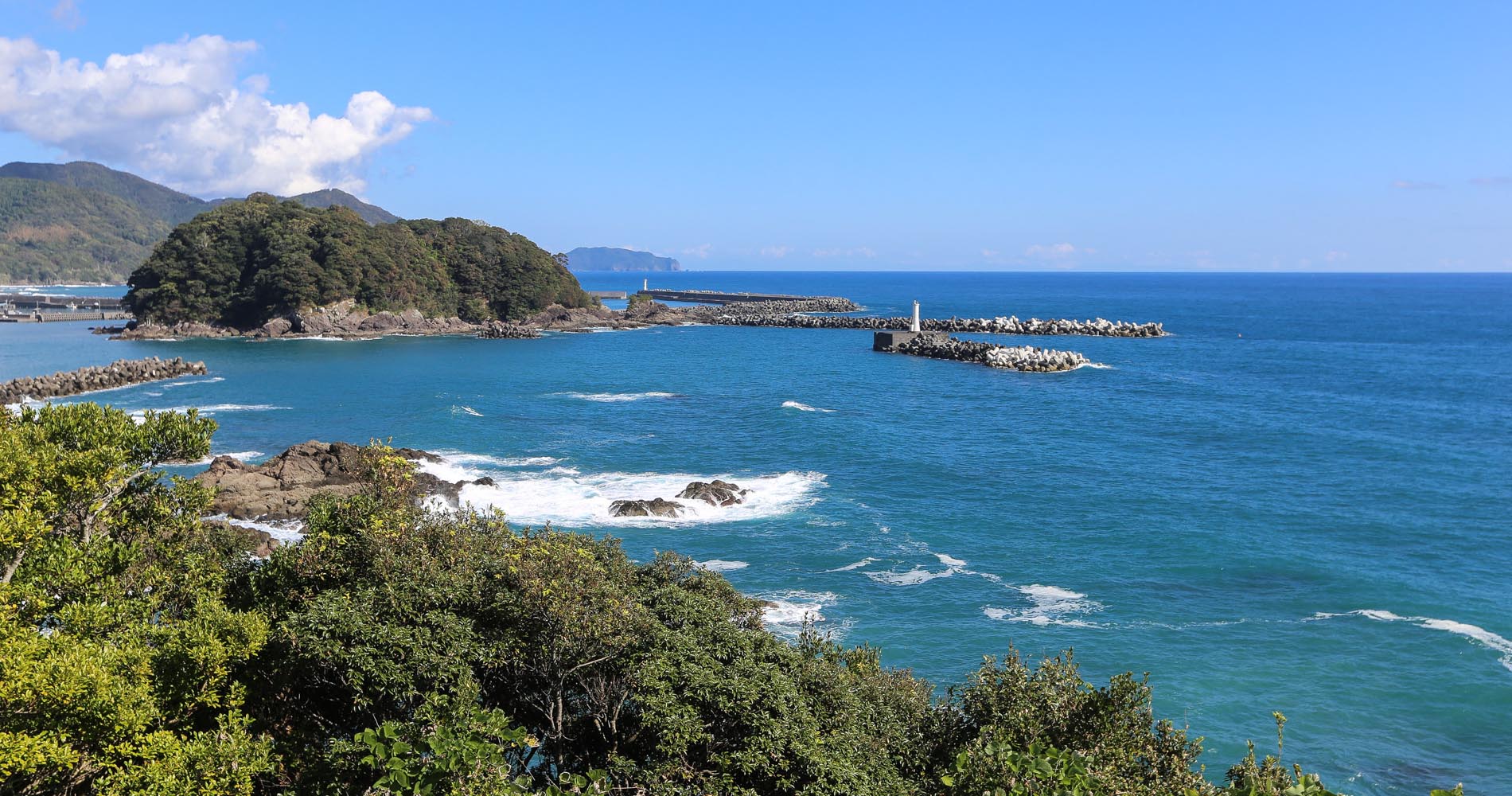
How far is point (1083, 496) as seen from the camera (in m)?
41.3

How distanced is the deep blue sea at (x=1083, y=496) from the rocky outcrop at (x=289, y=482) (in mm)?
4846

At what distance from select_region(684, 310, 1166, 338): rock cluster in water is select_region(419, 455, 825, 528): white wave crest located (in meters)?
80.0

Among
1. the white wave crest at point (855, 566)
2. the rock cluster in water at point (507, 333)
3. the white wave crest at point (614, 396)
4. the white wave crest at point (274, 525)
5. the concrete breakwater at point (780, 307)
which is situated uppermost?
the concrete breakwater at point (780, 307)

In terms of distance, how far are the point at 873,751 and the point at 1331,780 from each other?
13.0m

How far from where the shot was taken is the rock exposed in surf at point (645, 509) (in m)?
37.6

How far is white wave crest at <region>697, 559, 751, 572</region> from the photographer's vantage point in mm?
31938

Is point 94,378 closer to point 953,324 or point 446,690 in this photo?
point 446,690

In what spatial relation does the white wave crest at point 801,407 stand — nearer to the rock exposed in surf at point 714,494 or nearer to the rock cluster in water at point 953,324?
the rock exposed in surf at point 714,494

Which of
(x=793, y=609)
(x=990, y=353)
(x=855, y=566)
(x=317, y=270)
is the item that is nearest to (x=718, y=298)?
(x=317, y=270)

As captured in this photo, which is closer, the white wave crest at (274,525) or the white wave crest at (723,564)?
the white wave crest at (723,564)

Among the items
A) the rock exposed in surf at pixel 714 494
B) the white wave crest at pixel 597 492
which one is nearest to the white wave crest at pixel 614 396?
the white wave crest at pixel 597 492

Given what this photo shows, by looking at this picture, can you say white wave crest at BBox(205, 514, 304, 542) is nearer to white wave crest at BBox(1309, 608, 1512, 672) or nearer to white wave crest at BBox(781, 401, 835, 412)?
white wave crest at BBox(781, 401, 835, 412)

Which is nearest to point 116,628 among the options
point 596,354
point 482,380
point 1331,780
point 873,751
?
point 873,751

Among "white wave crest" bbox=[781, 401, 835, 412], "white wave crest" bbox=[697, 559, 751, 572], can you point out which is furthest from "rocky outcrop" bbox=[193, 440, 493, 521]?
"white wave crest" bbox=[781, 401, 835, 412]
